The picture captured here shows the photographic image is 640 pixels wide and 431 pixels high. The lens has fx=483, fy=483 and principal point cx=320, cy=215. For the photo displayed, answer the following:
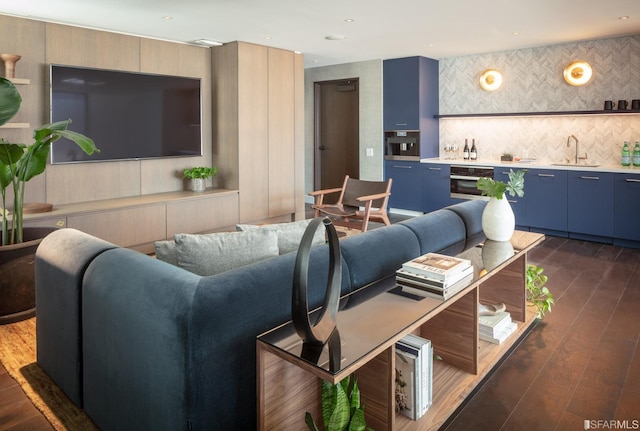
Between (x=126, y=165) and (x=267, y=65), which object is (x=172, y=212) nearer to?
(x=126, y=165)

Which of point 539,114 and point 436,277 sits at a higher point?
point 539,114

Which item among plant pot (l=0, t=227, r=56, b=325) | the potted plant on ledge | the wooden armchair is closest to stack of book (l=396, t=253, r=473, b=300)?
the potted plant on ledge

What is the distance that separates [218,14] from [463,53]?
375cm

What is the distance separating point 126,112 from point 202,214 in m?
1.34

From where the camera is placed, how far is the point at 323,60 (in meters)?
7.38

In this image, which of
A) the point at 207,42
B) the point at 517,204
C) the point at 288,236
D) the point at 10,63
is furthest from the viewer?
the point at 517,204

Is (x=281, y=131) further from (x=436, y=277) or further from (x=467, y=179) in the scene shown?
(x=436, y=277)

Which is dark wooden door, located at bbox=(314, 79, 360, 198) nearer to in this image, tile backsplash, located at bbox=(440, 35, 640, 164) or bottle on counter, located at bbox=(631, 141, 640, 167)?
tile backsplash, located at bbox=(440, 35, 640, 164)

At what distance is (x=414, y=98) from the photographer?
7.01 m

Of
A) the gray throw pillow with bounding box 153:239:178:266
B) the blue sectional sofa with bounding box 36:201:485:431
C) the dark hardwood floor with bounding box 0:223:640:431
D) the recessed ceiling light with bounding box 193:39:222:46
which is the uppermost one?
the recessed ceiling light with bounding box 193:39:222:46

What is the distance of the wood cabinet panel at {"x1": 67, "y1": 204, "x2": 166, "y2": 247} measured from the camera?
14.6 ft

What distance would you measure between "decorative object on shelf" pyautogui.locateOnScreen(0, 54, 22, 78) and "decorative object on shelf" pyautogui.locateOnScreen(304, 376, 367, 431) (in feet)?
13.2

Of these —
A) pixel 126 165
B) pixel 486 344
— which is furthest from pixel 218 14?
pixel 486 344

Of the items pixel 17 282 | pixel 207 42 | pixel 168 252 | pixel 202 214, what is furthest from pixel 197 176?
pixel 168 252
